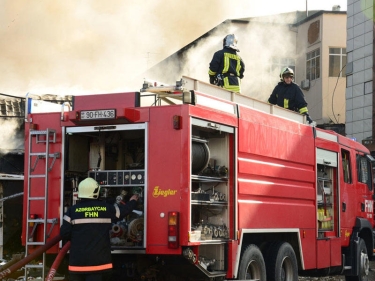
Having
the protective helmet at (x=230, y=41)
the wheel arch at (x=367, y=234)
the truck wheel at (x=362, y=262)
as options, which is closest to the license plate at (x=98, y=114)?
the protective helmet at (x=230, y=41)

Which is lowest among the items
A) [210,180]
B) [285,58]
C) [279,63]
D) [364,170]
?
[210,180]

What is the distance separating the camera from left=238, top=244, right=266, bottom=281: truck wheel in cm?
887

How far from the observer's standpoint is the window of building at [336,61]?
105ft

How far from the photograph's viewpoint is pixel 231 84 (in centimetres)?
1131

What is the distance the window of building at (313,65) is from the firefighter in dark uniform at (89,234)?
2600 cm

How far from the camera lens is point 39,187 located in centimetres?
873

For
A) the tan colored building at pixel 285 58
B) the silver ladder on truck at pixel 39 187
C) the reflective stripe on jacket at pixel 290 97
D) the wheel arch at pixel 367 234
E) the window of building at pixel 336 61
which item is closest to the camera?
the silver ladder on truck at pixel 39 187

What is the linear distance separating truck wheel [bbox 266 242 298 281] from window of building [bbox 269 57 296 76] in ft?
74.3

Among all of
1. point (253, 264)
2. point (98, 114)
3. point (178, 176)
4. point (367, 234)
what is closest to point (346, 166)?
point (367, 234)

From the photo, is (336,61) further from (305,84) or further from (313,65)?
(305,84)

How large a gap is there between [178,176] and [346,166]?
5.44 metres

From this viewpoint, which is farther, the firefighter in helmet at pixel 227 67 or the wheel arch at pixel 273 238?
the firefighter in helmet at pixel 227 67

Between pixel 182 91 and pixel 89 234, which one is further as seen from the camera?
pixel 182 91

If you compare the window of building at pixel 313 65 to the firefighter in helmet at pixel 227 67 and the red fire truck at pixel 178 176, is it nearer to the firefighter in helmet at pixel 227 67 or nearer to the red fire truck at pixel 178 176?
the firefighter in helmet at pixel 227 67
